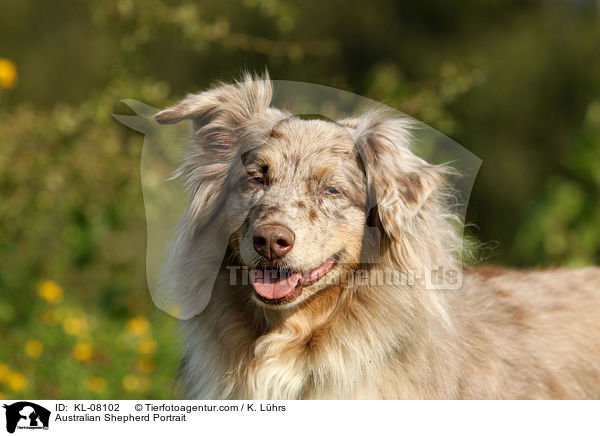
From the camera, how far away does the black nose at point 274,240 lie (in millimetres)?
2701

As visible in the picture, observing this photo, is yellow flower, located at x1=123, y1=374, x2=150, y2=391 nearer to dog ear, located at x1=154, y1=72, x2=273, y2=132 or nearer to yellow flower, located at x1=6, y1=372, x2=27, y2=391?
yellow flower, located at x1=6, y1=372, x2=27, y2=391

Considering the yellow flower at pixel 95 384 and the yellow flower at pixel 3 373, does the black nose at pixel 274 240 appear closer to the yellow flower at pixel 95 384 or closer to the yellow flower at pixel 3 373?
the yellow flower at pixel 95 384

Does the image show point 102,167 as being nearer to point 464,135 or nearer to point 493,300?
point 493,300

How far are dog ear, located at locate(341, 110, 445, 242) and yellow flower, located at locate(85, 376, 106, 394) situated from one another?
8.28ft

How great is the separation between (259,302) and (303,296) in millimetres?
185

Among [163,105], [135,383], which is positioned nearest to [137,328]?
[135,383]

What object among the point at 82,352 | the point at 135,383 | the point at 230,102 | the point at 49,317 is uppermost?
the point at 230,102

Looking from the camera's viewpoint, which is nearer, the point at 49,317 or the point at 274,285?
the point at 274,285

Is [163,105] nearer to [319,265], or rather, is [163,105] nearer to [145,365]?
[145,365]

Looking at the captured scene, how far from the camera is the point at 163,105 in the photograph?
5055 millimetres

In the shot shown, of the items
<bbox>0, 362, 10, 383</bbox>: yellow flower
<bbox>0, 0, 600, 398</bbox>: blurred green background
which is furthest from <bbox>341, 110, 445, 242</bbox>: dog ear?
<bbox>0, 362, 10, 383</bbox>: yellow flower

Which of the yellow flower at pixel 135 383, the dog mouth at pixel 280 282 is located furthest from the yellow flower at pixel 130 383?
the dog mouth at pixel 280 282

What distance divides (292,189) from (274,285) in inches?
15.9

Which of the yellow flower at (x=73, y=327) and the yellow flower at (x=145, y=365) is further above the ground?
the yellow flower at (x=73, y=327)
